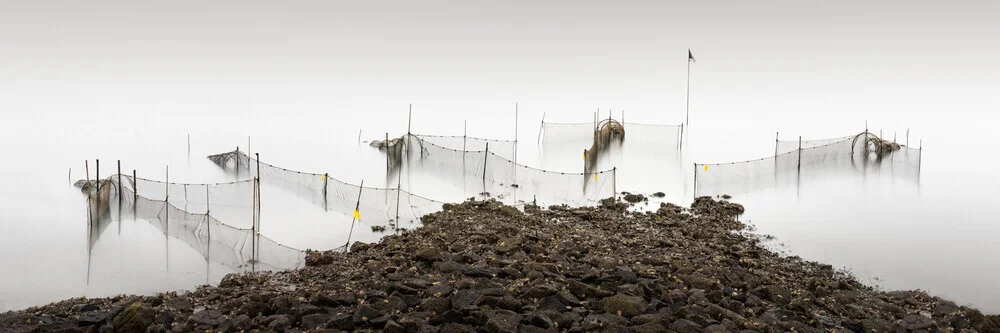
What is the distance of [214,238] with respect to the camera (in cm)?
1688

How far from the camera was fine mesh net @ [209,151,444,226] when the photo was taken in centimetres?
1934

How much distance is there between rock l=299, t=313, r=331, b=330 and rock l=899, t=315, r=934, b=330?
26.7ft

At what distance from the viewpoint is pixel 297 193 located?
21.5m

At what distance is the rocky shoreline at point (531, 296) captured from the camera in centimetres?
1135

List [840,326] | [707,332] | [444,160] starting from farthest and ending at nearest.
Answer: [444,160] → [840,326] → [707,332]

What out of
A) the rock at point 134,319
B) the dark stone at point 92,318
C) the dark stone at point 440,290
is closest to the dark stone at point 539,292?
the dark stone at point 440,290

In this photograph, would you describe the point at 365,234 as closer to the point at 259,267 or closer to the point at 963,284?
the point at 259,267

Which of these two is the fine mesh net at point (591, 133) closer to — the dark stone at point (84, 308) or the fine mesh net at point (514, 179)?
the fine mesh net at point (514, 179)

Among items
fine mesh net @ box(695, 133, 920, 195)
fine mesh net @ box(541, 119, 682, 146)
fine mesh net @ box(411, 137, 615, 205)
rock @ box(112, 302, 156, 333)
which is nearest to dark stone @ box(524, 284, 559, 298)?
rock @ box(112, 302, 156, 333)

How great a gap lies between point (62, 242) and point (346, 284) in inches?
298

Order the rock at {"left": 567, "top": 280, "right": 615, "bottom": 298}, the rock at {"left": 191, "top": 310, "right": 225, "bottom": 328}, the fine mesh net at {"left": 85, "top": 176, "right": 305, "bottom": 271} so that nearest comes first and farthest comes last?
the rock at {"left": 191, "top": 310, "right": 225, "bottom": 328} → the rock at {"left": 567, "top": 280, "right": 615, "bottom": 298} → the fine mesh net at {"left": 85, "top": 176, "right": 305, "bottom": 271}

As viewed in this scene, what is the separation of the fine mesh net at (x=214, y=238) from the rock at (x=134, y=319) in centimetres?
393

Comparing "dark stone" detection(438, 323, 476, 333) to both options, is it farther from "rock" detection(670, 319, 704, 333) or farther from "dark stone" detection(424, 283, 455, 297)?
"rock" detection(670, 319, 704, 333)

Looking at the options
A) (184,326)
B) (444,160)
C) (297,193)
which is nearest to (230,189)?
(297,193)
